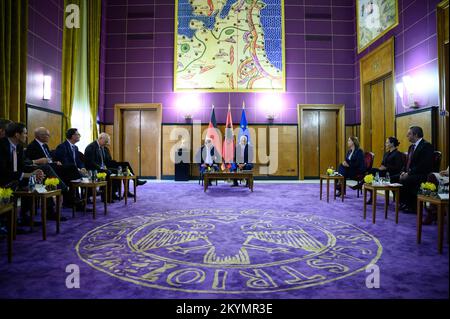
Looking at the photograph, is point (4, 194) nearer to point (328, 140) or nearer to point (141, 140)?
point (141, 140)

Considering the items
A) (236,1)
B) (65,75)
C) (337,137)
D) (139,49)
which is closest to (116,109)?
(139,49)

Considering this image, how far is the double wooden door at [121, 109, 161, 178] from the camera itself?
1046 cm

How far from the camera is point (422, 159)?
15.3 feet

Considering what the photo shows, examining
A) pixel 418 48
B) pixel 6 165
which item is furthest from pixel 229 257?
pixel 418 48

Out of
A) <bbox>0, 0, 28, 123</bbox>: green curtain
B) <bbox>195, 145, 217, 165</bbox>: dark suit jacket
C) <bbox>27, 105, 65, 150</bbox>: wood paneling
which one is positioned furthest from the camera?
<bbox>195, 145, 217, 165</bbox>: dark suit jacket

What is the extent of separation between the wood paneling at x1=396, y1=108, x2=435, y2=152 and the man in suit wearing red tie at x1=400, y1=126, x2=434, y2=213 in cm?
170

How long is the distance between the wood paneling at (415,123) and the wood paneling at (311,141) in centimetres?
323

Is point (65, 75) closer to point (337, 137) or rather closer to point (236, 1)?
point (236, 1)

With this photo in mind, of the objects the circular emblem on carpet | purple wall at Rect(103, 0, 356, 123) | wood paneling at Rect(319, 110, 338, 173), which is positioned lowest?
the circular emblem on carpet

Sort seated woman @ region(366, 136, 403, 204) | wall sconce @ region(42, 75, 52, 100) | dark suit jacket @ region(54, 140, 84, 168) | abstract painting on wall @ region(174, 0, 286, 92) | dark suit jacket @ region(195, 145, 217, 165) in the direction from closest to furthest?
dark suit jacket @ region(54, 140, 84, 168), seated woman @ region(366, 136, 403, 204), wall sconce @ region(42, 75, 52, 100), dark suit jacket @ region(195, 145, 217, 165), abstract painting on wall @ region(174, 0, 286, 92)

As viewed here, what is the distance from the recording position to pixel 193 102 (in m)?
10.3

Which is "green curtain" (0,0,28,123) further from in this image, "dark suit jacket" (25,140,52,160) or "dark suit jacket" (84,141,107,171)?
"dark suit jacket" (84,141,107,171)

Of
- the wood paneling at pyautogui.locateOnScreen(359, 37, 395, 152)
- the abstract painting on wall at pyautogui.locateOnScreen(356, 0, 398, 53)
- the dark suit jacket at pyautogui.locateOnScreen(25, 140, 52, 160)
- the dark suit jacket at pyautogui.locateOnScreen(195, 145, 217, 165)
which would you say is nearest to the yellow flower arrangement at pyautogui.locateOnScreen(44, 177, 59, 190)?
the dark suit jacket at pyautogui.locateOnScreen(25, 140, 52, 160)

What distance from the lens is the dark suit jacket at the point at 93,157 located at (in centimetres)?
577
